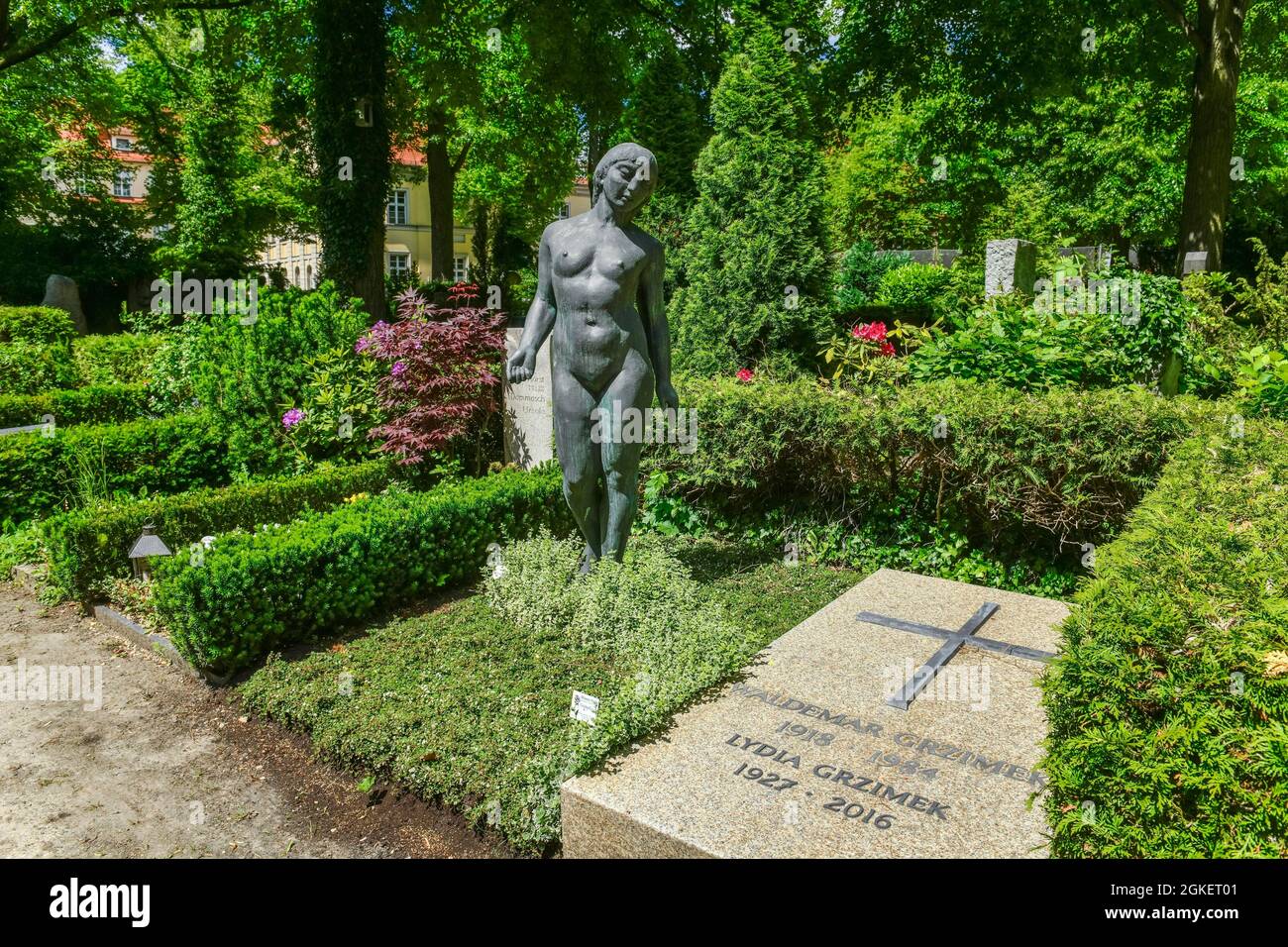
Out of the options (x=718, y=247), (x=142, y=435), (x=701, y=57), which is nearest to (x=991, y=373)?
(x=718, y=247)

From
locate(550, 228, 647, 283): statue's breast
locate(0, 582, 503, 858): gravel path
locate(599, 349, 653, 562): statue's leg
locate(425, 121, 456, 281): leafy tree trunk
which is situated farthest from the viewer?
locate(425, 121, 456, 281): leafy tree trunk

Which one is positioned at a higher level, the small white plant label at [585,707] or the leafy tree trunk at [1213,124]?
the leafy tree trunk at [1213,124]

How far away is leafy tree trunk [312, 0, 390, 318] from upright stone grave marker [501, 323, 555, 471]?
4420mm

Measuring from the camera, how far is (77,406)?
11.3 metres

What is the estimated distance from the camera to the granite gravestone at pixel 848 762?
3131mm

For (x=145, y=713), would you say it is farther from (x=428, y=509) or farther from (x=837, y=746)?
(x=837, y=746)

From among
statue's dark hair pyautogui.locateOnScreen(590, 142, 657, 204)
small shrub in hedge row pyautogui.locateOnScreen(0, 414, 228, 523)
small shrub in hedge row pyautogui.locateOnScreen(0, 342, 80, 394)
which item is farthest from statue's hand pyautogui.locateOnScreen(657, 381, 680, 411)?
small shrub in hedge row pyautogui.locateOnScreen(0, 342, 80, 394)

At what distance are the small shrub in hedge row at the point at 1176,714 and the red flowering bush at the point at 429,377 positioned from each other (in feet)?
23.7

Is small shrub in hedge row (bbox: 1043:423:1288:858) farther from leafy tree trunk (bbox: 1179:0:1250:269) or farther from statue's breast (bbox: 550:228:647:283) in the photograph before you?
leafy tree trunk (bbox: 1179:0:1250:269)

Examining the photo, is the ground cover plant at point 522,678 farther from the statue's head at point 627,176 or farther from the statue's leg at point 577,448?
the statue's head at point 627,176

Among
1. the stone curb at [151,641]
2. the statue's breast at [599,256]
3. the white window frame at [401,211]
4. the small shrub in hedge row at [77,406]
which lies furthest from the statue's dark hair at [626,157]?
the white window frame at [401,211]

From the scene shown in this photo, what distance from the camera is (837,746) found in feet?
12.4

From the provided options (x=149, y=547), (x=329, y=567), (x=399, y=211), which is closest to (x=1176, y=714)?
(x=329, y=567)

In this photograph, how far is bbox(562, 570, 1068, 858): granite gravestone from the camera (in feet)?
10.3
